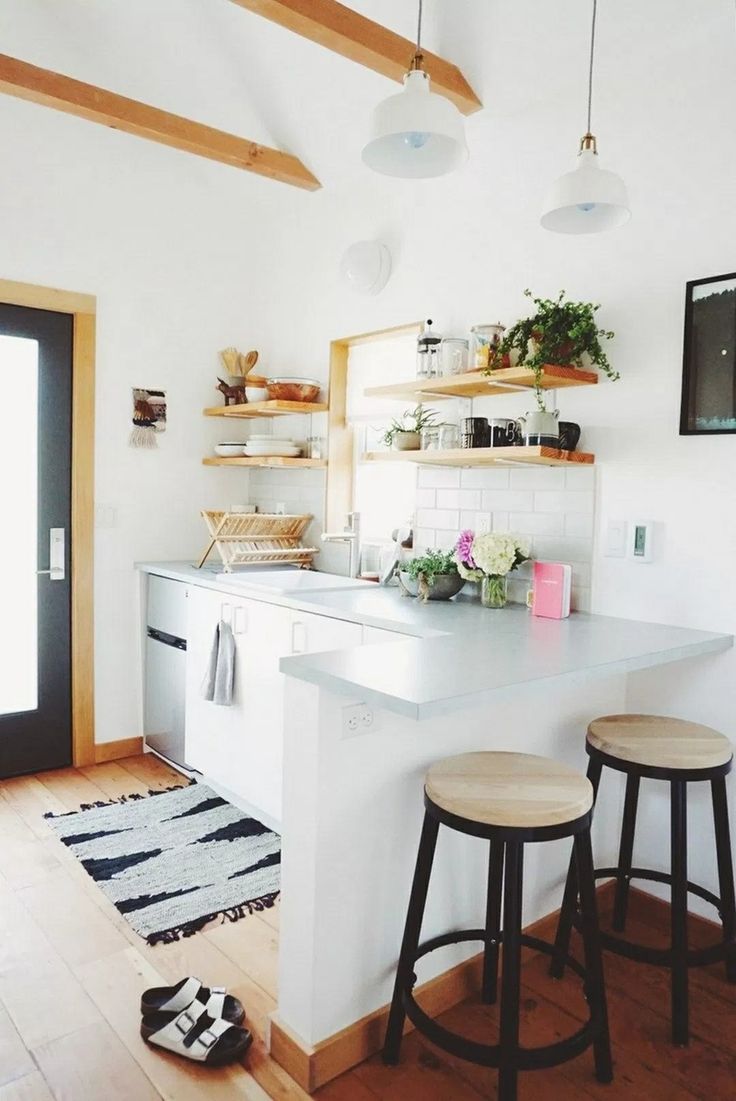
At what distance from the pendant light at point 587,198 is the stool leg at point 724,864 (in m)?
1.50

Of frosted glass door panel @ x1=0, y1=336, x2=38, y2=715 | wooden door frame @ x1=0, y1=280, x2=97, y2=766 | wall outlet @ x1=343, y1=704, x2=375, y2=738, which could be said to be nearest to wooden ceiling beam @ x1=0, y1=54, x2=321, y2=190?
wooden door frame @ x1=0, y1=280, x2=97, y2=766

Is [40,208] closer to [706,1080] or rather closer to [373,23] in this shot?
[373,23]

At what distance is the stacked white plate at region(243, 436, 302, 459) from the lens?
3.83 meters

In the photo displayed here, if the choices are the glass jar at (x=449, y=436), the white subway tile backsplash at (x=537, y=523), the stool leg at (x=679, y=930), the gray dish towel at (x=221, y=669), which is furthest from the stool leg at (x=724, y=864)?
the gray dish towel at (x=221, y=669)

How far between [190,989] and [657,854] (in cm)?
152

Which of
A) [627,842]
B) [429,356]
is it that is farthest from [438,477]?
[627,842]

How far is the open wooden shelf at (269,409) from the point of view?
3750 mm

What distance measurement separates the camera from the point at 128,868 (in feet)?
9.05

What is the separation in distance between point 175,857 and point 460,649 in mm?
1513

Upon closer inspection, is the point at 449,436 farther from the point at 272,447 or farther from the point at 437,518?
the point at 272,447

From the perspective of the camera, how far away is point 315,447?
12.9ft

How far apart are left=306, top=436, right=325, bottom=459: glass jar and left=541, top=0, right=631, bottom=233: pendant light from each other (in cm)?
196

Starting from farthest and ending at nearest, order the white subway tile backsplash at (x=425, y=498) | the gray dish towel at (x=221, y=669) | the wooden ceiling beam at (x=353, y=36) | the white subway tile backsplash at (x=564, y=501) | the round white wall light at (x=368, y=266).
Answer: the round white wall light at (x=368, y=266)
the white subway tile backsplash at (x=425, y=498)
the gray dish towel at (x=221, y=669)
the white subway tile backsplash at (x=564, y=501)
the wooden ceiling beam at (x=353, y=36)

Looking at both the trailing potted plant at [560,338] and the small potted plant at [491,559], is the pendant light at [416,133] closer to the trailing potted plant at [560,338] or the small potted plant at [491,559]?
the trailing potted plant at [560,338]
